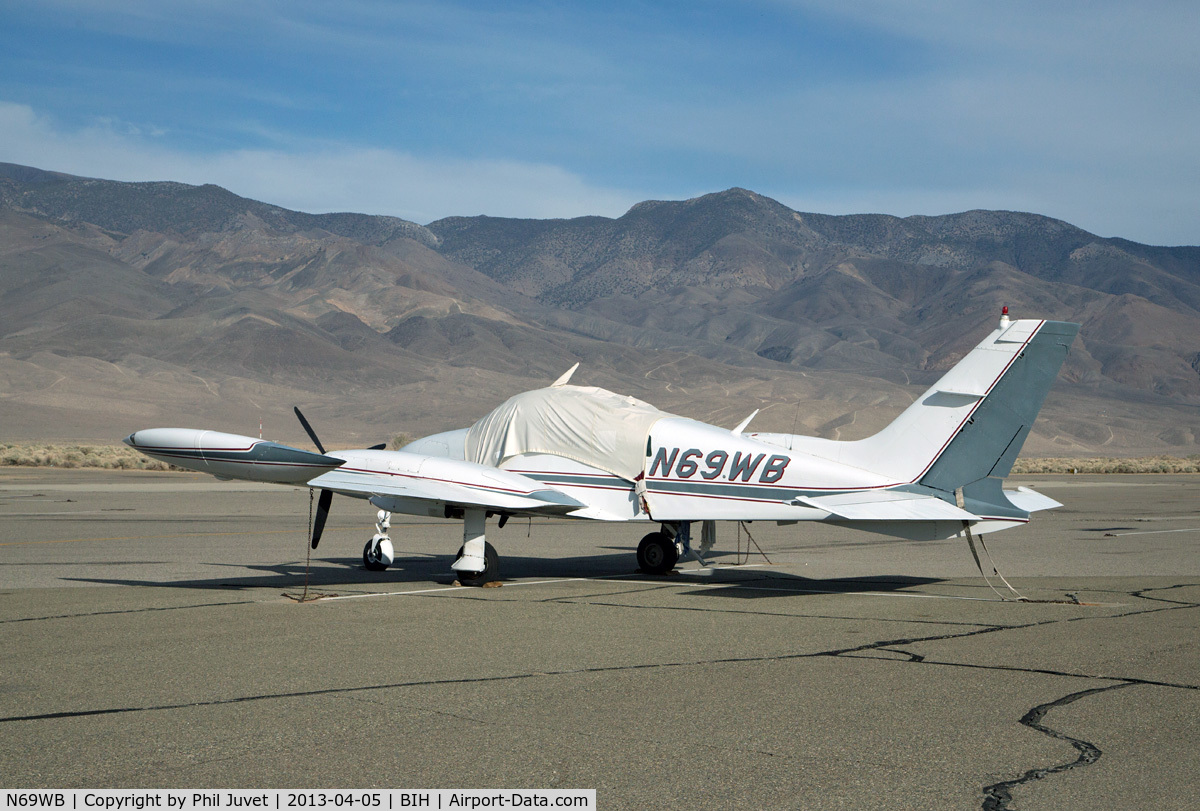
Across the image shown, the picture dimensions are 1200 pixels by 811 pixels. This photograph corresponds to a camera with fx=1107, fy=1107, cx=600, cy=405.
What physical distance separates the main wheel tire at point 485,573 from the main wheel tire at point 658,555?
8.03 ft

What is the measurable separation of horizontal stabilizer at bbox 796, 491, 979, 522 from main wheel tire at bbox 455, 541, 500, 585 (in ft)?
13.7

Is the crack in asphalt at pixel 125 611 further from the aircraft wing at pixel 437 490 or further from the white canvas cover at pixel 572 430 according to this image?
the white canvas cover at pixel 572 430

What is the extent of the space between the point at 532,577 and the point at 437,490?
2540 mm

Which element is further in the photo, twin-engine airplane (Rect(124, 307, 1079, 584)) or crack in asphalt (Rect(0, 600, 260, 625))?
twin-engine airplane (Rect(124, 307, 1079, 584))

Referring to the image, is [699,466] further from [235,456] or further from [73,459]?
[73,459]

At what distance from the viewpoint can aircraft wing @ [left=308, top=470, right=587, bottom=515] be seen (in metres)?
13.8

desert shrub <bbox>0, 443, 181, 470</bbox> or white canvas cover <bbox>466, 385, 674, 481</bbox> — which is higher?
white canvas cover <bbox>466, 385, 674, 481</bbox>

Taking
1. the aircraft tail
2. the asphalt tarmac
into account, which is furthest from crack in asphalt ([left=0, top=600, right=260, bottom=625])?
the aircraft tail

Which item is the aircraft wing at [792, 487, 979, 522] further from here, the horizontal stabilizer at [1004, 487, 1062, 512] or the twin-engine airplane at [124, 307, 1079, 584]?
the horizontal stabilizer at [1004, 487, 1062, 512]

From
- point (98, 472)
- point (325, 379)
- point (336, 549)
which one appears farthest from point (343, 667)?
point (325, 379)

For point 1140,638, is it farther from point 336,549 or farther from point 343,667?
point 336,549

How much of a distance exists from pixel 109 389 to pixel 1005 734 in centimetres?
11693
